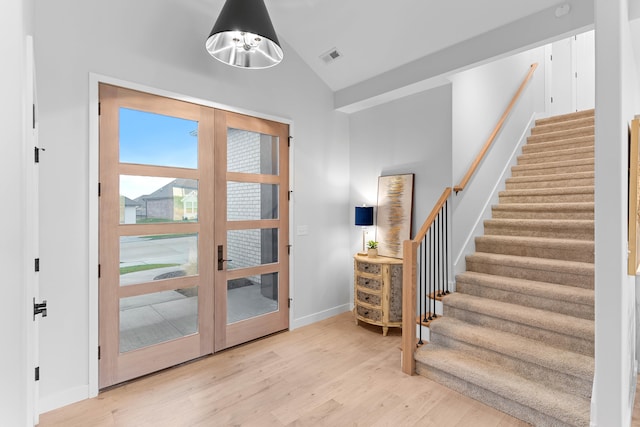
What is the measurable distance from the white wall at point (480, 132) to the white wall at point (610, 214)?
5.51 feet

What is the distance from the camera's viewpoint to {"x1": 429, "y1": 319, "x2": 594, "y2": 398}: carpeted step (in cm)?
222

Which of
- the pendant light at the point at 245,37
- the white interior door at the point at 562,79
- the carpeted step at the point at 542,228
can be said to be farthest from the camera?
the white interior door at the point at 562,79

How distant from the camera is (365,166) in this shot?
4.32 metres

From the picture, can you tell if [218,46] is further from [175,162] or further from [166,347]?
[166,347]

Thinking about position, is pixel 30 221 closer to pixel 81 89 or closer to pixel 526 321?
pixel 81 89

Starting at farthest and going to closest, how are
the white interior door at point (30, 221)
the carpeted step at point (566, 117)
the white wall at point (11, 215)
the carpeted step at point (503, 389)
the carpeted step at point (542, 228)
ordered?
1. the carpeted step at point (566, 117)
2. the carpeted step at point (542, 228)
3. the carpeted step at point (503, 389)
4. the white interior door at point (30, 221)
5. the white wall at point (11, 215)

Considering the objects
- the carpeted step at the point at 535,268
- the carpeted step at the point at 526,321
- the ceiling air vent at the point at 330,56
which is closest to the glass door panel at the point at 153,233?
the ceiling air vent at the point at 330,56

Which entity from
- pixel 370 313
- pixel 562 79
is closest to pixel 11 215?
pixel 370 313

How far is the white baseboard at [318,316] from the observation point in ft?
12.9

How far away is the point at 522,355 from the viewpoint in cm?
245

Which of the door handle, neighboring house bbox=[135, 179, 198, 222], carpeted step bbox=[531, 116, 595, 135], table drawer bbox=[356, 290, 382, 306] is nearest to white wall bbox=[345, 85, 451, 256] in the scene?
table drawer bbox=[356, 290, 382, 306]

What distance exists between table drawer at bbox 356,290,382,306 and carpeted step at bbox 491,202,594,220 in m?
1.91

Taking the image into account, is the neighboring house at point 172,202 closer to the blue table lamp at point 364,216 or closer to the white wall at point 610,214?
the blue table lamp at point 364,216

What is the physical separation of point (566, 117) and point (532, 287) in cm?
359
